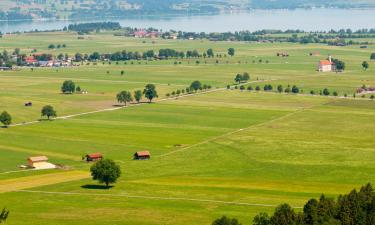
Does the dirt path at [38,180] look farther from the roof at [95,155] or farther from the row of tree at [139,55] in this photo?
the row of tree at [139,55]

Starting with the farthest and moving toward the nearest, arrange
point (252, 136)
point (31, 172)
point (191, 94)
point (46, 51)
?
point (46, 51), point (191, 94), point (252, 136), point (31, 172)

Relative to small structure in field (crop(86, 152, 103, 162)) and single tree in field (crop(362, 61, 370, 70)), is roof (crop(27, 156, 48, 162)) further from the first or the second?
single tree in field (crop(362, 61, 370, 70))

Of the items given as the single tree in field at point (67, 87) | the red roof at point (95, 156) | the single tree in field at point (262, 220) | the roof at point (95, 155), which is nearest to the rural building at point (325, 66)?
the single tree in field at point (67, 87)

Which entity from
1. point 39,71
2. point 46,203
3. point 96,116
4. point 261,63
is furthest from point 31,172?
point 261,63

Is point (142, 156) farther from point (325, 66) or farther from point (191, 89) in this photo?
point (325, 66)

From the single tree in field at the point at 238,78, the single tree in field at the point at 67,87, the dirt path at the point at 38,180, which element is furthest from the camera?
the single tree in field at the point at 238,78

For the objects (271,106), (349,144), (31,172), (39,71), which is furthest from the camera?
(39,71)

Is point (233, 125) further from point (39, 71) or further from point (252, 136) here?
point (39, 71)
